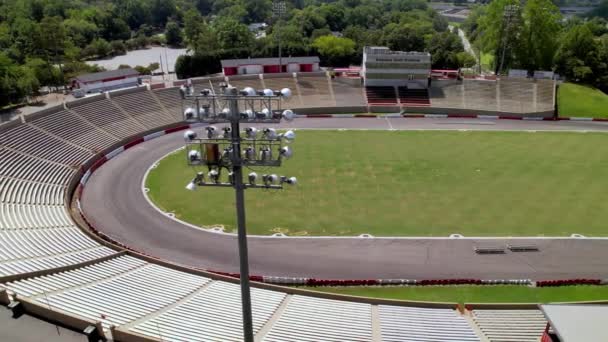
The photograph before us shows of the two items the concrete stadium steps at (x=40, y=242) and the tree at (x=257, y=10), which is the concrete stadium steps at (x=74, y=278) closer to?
the concrete stadium steps at (x=40, y=242)

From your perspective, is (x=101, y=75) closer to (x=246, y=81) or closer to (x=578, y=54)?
(x=246, y=81)

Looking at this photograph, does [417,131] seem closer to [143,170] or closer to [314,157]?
[314,157]

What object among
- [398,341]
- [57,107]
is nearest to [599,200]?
[398,341]

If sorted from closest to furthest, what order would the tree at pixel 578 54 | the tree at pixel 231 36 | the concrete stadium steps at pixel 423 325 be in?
1. the concrete stadium steps at pixel 423 325
2. the tree at pixel 578 54
3. the tree at pixel 231 36

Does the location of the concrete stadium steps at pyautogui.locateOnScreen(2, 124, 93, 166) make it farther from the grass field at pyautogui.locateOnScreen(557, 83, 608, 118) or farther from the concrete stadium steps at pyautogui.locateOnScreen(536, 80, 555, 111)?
the grass field at pyautogui.locateOnScreen(557, 83, 608, 118)

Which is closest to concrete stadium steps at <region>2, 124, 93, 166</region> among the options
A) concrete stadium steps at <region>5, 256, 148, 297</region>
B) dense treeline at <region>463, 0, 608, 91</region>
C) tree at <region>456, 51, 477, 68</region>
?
concrete stadium steps at <region>5, 256, 148, 297</region>

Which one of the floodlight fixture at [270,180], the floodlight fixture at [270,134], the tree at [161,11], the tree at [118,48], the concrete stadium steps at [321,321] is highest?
the tree at [161,11]

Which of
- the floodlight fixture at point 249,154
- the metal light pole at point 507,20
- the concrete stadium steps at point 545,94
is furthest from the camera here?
the metal light pole at point 507,20

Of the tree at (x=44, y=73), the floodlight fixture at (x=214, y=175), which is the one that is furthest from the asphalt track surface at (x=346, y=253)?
the tree at (x=44, y=73)
